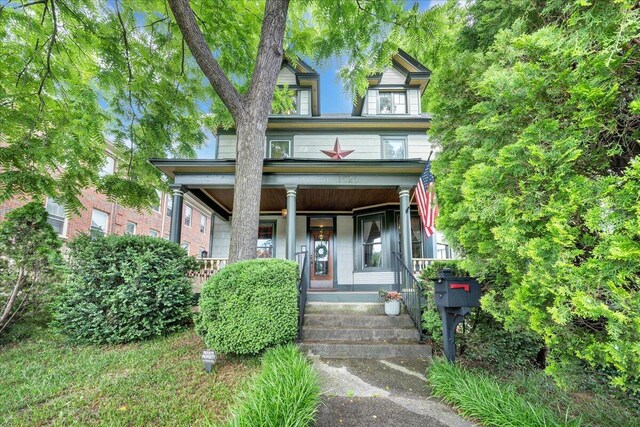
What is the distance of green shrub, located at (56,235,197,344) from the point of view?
176 inches

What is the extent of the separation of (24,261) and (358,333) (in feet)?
17.6

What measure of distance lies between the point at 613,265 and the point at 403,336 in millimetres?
3471

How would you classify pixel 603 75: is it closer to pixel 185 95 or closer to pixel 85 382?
pixel 85 382

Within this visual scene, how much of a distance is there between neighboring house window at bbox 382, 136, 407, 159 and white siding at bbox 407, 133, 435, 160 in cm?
16

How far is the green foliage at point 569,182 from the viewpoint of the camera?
1602mm

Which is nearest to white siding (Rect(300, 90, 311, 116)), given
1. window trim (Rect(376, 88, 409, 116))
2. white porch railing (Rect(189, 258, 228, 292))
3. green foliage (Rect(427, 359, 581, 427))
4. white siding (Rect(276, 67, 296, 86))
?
white siding (Rect(276, 67, 296, 86))

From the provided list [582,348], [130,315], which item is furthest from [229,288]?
[582,348]

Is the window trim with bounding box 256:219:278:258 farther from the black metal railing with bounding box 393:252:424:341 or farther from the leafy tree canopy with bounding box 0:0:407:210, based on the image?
Answer: the black metal railing with bounding box 393:252:424:341

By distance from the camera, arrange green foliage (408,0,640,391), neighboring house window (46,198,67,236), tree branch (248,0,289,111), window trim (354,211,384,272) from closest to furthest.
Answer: green foliage (408,0,640,391), tree branch (248,0,289,111), window trim (354,211,384,272), neighboring house window (46,198,67,236)

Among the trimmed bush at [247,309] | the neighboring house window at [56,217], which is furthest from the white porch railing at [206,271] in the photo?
the neighboring house window at [56,217]

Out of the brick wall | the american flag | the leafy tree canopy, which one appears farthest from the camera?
the brick wall

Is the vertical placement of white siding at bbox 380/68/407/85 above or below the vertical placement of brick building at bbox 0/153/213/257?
above

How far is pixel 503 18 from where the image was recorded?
9.38 feet

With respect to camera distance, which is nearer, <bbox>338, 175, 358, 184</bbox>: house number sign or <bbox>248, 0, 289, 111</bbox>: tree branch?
<bbox>248, 0, 289, 111</bbox>: tree branch
